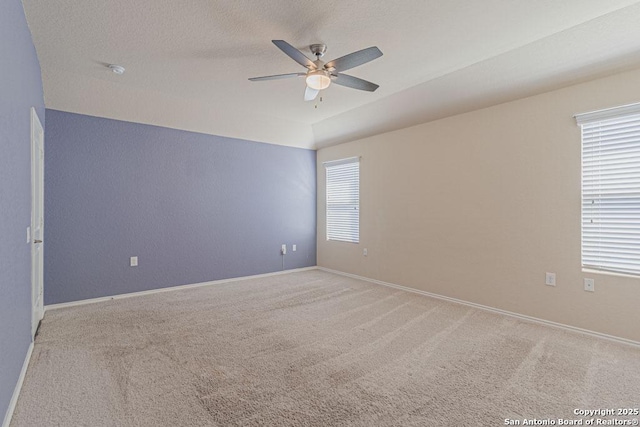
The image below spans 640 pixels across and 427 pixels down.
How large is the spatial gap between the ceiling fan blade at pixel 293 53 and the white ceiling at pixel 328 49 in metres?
0.28

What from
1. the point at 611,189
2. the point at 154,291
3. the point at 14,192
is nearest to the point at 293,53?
the point at 14,192

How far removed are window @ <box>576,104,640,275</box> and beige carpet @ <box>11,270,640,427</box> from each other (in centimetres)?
81

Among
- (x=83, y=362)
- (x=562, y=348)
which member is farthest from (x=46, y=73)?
(x=562, y=348)

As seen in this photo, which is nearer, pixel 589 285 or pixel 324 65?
pixel 324 65

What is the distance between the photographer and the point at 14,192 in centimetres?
187

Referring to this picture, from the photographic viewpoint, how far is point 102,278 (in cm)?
393

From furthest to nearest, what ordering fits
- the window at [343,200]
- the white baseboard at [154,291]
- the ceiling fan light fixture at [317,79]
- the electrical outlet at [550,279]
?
1. the window at [343,200]
2. the white baseboard at [154,291]
3. the electrical outlet at [550,279]
4. the ceiling fan light fixture at [317,79]

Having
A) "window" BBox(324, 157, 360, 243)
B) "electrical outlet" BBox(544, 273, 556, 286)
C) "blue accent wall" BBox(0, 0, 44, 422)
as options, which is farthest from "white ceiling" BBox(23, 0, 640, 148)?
"electrical outlet" BBox(544, 273, 556, 286)

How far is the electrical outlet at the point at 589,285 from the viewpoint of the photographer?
2837 mm

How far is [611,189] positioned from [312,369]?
124 inches

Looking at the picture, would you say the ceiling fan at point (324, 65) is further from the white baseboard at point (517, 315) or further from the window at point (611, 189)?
the white baseboard at point (517, 315)

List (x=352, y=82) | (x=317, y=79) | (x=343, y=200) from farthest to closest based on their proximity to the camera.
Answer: (x=343, y=200), (x=352, y=82), (x=317, y=79)

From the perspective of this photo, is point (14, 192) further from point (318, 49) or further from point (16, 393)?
point (318, 49)

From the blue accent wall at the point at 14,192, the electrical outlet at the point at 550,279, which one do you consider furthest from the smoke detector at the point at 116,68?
the electrical outlet at the point at 550,279
